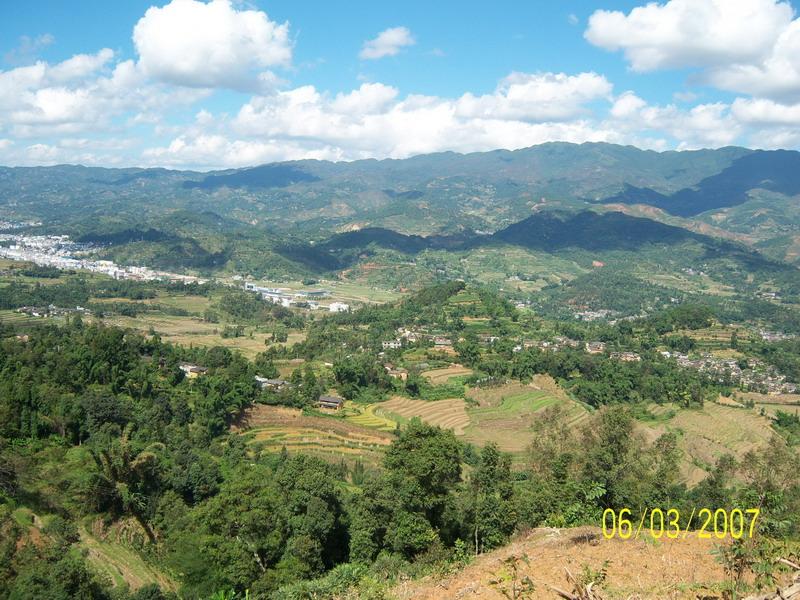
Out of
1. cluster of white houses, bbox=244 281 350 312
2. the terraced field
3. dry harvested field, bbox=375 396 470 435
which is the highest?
cluster of white houses, bbox=244 281 350 312

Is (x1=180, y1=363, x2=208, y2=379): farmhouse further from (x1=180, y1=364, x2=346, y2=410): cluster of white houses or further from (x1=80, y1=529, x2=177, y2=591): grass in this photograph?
(x1=80, y1=529, x2=177, y2=591): grass

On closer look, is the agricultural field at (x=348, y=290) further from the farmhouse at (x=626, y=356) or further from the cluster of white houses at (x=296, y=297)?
the farmhouse at (x=626, y=356)

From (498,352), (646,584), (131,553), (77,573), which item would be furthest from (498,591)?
(498,352)

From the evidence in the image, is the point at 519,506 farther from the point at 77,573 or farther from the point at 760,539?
the point at 77,573

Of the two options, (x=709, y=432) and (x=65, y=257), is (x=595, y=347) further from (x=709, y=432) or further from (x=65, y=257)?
(x=65, y=257)

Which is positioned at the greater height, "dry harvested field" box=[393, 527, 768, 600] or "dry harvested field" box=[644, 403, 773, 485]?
"dry harvested field" box=[393, 527, 768, 600]

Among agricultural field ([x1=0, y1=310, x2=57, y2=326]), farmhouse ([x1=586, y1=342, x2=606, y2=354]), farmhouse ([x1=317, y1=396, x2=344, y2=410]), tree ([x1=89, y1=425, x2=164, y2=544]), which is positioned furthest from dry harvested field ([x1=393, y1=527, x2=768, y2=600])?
agricultural field ([x1=0, y1=310, x2=57, y2=326])

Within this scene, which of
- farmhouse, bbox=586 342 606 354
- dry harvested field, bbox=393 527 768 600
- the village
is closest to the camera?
dry harvested field, bbox=393 527 768 600

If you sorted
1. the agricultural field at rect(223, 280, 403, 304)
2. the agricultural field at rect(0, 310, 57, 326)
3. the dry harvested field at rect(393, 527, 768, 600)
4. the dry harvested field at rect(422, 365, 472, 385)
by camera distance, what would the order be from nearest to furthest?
the dry harvested field at rect(393, 527, 768, 600) < the dry harvested field at rect(422, 365, 472, 385) < the agricultural field at rect(0, 310, 57, 326) < the agricultural field at rect(223, 280, 403, 304)
